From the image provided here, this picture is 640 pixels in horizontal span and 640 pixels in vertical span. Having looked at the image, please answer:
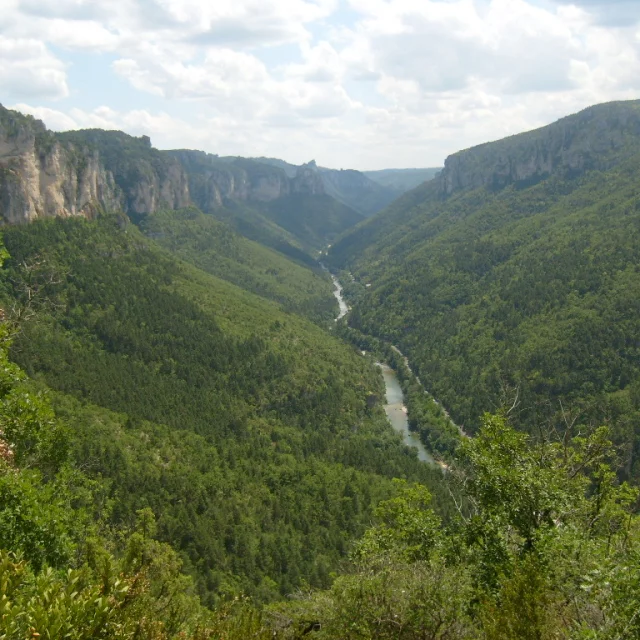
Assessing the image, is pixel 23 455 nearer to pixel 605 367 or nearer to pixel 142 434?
pixel 142 434

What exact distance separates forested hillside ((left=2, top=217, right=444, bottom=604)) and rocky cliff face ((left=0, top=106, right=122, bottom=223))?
183 inches

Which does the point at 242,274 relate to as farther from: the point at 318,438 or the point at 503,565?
the point at 503,565


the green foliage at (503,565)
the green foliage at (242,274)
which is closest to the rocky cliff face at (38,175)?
the green foliage at (242,274)

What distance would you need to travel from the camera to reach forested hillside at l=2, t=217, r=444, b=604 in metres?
54.2

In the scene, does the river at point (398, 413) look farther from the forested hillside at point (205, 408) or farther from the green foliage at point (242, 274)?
the green foliage at point (242, 274)

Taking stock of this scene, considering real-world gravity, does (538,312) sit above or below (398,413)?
above

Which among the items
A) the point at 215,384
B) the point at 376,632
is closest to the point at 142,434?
the point at 215,384

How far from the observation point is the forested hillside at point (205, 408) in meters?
54.2

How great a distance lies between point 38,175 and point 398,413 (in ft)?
290

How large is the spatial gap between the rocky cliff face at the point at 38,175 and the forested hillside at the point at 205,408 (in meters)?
4.65

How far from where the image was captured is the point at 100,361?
79062 millimetres

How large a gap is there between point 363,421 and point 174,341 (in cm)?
3728

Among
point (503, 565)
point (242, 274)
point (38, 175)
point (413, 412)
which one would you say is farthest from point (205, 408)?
point (242, 274)

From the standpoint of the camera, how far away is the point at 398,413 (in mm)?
109938
